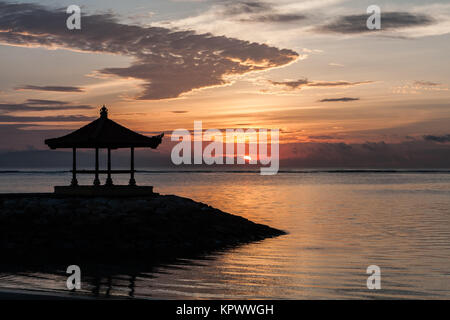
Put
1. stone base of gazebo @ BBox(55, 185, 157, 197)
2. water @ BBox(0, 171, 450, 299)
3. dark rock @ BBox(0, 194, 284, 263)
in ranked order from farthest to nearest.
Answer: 1. stone base of gazebo @ BBox(55, 185, 157, 197)
2. dark rock @ BBox(0, 194, 284, 263)
3. water @ BBox(0, 171, 450, 299)

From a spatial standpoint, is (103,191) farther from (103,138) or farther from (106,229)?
(106,229)

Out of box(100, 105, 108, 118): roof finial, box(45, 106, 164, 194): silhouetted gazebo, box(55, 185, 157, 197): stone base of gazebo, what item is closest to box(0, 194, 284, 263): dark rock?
box(55, 185, 157, 197): stone base of gazebo

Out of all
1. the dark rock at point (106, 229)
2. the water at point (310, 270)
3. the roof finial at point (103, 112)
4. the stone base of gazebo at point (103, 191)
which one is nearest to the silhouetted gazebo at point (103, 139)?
the roof finial at point (103, 112)

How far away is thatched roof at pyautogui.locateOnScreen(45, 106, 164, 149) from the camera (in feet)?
80.9

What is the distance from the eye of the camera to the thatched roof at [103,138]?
24.7 metres

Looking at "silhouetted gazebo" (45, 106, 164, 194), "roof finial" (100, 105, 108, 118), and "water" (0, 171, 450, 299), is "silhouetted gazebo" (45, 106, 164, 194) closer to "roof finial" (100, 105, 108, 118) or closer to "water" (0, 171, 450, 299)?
"roof finial" (100, 105, 108, 118)

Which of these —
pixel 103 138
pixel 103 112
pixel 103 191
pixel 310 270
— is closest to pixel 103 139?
pixel 103 138

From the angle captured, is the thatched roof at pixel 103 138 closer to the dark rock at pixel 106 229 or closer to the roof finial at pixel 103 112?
the roof finial at pixel 103 112


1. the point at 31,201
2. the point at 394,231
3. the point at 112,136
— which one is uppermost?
the point at 112,136

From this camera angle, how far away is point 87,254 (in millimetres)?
21016
